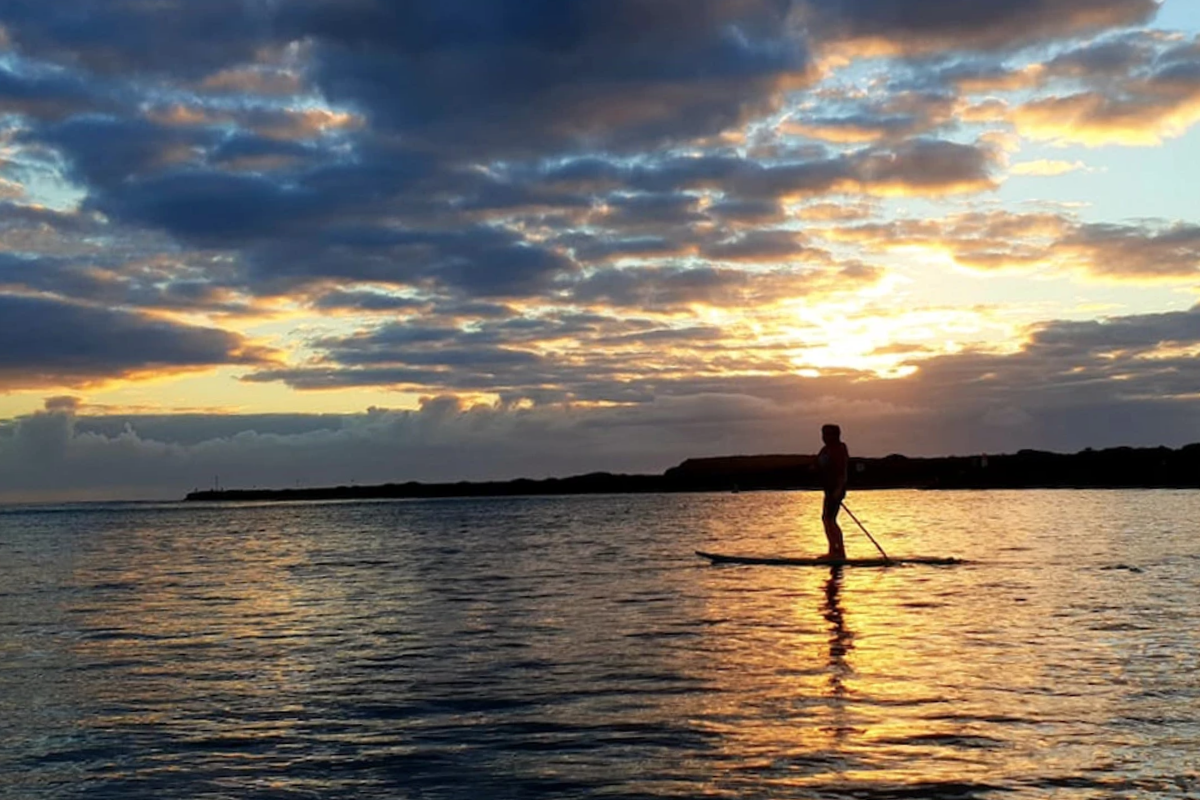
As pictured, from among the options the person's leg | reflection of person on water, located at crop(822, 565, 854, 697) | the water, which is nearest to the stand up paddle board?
the person's leg

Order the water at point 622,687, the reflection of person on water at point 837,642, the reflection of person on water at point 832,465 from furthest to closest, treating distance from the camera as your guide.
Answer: the reflection of person on water at point 832,465 → the reflection of person on water at point 837,642 → the water at point 622,687

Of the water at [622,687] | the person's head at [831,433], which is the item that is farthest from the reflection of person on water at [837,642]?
the person's head at [831,433]

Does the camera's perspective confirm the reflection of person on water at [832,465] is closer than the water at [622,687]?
No

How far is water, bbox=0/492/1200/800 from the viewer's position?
460 inches

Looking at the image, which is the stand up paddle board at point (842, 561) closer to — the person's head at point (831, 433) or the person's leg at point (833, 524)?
the person's leg at point (833, 524)

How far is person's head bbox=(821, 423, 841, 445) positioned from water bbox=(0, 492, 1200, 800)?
4.20 meters

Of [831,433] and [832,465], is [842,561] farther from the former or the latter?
[831,433]

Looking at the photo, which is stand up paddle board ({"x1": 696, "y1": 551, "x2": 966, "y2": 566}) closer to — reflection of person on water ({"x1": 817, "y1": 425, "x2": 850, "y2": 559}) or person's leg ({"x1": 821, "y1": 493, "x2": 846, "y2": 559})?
person's leg ({"x1": 821, "y1": 493, "x2": 846, "y2": 559})

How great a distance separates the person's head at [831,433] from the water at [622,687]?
4.20 meters

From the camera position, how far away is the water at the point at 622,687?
11.7 meters

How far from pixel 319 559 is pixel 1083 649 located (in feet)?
131

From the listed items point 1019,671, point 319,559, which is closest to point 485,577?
point 319,559

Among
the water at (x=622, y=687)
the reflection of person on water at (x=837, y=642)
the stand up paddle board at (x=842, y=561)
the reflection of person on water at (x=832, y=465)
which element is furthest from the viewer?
the stand up paddle board at (x=842, y=561)

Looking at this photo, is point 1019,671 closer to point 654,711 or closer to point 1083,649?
point 1083,649
